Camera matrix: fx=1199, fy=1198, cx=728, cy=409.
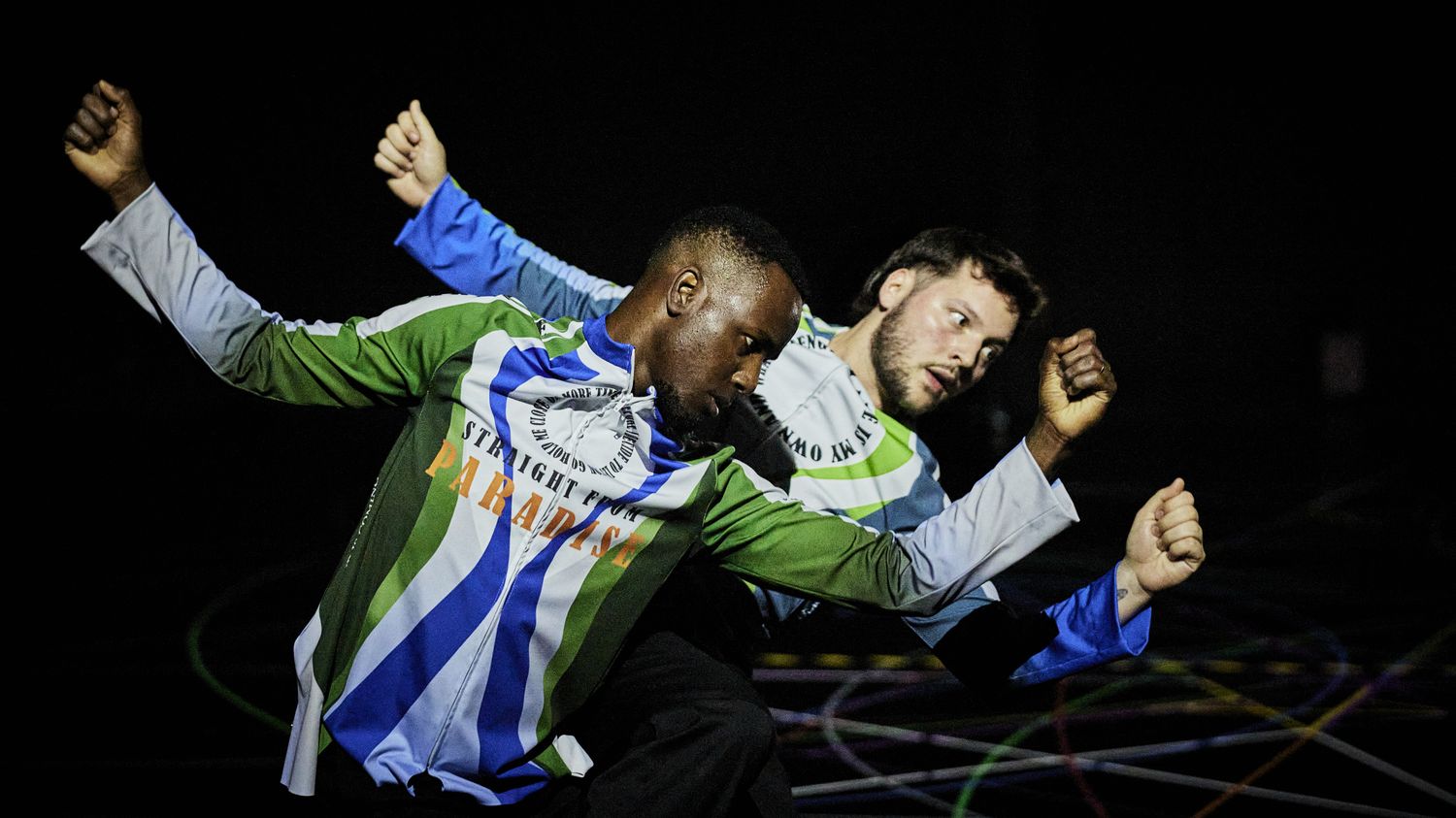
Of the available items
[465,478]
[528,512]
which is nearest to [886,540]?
[528,512]

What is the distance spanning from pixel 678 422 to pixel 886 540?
0.45 meters

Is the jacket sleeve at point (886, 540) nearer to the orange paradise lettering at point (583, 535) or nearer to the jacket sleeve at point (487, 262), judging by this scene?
the orange paradise lettering at point (583, 535)

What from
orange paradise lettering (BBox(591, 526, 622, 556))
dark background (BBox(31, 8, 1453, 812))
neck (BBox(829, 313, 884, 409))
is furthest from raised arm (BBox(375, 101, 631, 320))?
dark background (BBox(31, 8, 1453, 812))

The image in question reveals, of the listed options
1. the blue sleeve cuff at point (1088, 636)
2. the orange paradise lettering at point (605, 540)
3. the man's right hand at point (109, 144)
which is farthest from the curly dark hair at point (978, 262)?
the man's right hand at point (109, 144)

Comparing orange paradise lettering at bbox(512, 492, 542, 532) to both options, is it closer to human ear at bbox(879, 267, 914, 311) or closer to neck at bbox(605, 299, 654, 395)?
neck at bbox(605, 299, 654, 395)

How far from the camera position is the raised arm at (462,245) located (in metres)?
2.76

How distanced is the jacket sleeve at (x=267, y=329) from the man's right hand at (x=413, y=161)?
29.7 inches

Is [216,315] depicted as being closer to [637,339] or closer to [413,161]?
[637,339]

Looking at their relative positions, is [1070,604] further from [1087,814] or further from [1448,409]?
[1448,409]

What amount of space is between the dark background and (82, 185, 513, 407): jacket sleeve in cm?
221

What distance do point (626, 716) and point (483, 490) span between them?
566mm

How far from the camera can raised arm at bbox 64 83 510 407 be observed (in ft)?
6.08

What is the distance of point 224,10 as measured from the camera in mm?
6648

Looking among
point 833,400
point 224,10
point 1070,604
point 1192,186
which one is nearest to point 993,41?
point 1192,186
